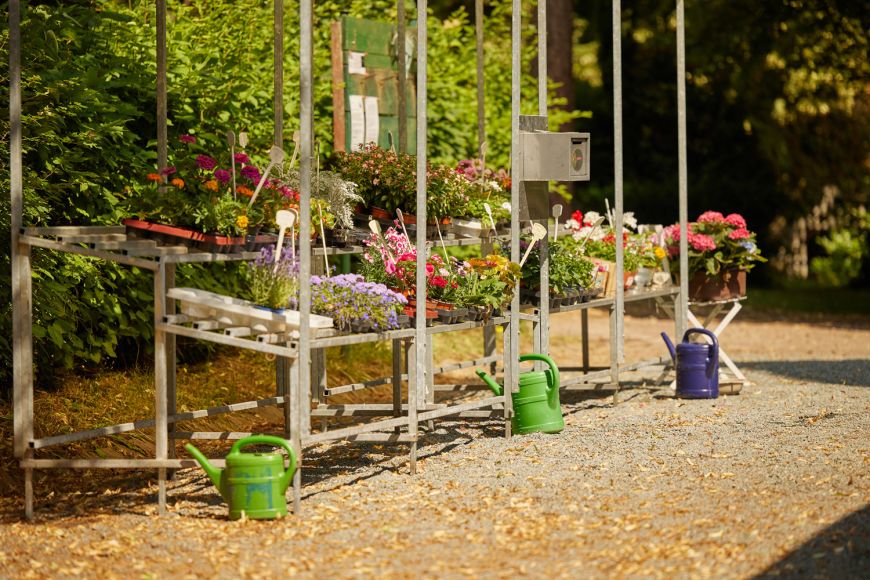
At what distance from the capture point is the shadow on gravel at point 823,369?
9.26 meters

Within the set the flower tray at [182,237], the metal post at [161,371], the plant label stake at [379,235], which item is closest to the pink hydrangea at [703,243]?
the plant label stake at [379,235]

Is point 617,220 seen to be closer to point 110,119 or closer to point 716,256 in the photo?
point 716,256

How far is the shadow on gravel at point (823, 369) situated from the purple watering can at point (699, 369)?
1280 millimetres

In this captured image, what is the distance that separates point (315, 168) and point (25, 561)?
2.82 meters

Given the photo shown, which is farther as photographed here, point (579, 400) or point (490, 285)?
point (579, 400)

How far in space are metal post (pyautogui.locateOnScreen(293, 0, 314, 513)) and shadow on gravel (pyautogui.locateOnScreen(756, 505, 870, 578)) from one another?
187cm

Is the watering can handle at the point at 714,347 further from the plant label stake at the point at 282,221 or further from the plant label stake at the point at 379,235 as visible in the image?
the plant label stake at the point at 282,221

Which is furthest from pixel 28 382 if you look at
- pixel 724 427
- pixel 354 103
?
pixel 354 103

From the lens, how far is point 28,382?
540 cm

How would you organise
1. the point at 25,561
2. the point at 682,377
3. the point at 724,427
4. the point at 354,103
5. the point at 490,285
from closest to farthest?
the point at 25,561 < the point at 490,285 < the point at 724,427 < the point at 682,377 < the point at 354,103

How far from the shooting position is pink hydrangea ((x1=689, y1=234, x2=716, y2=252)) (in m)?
8.73

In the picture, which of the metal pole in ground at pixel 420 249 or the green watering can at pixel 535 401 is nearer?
the metal pole in ground at pixel 420 249

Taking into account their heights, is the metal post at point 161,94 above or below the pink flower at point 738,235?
above

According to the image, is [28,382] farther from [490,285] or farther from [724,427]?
[724,427]
